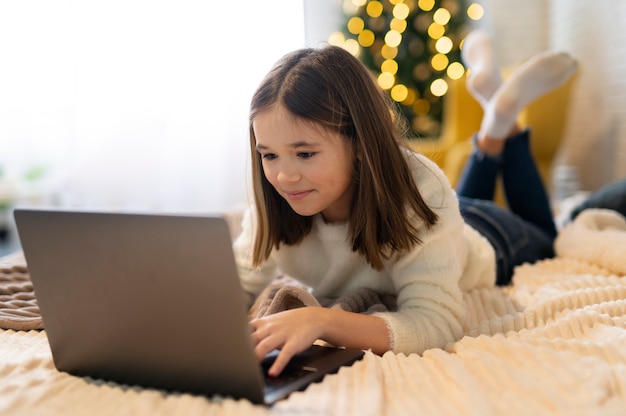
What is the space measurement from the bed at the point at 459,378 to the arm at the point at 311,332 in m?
0.05

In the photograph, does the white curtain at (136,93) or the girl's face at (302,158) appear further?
the white curtain at (136,93)

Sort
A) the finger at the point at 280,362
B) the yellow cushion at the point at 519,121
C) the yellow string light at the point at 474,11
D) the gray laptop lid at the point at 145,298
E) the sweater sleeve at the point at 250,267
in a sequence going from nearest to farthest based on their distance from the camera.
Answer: the gray laptop lid at the point at 145,298 < the finger at the point at 280,362 < the sweater sleeve at the point at 250,267 < the yellow cushion at the point at 519,121 < the yellow string light at the point at 474,11

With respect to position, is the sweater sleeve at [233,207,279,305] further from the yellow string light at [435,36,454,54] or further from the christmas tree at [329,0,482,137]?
the yellow string light at [435,36,454,54]

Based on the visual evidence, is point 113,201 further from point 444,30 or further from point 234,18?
point 444,30

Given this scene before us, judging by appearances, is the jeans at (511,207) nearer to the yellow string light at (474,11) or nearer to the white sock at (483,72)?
the white sock at (483,72)

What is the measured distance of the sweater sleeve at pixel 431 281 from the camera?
103 centimetres

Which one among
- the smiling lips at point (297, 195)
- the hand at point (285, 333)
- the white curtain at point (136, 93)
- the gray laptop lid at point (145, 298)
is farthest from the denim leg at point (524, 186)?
the white curtain at point (136, 93)

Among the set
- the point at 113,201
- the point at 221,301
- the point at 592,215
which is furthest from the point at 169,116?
the point at 221,301

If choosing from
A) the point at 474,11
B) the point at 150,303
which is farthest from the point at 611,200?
the point at 474,11

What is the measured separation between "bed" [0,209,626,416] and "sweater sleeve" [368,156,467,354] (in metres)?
Answer: 0.05

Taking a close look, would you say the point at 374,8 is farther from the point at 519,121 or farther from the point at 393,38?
the point at 519,121

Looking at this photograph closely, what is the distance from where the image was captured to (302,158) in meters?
1.05

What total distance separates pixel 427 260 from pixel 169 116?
2.68 metres

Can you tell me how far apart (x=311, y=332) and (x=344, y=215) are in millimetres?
352
